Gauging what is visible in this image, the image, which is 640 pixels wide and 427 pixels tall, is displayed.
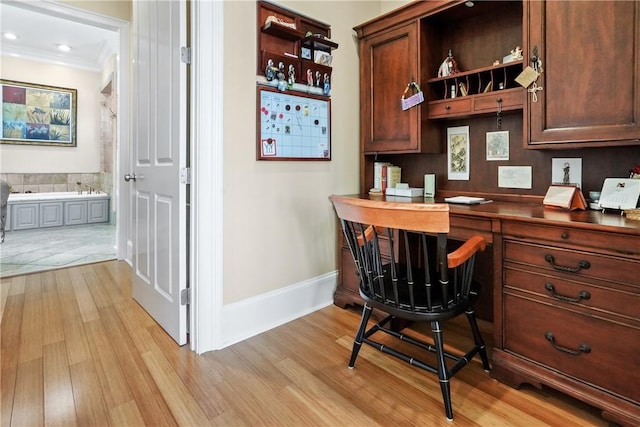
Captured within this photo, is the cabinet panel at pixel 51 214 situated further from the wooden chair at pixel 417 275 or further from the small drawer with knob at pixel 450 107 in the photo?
the small drawer with knob at pixel 450 107

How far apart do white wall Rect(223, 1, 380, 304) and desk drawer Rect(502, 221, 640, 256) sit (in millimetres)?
1202

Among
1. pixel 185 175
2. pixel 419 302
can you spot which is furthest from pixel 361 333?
pixel 185 175

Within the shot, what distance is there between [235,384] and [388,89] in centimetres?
199

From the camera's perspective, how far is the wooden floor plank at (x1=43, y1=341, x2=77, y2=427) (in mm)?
1317

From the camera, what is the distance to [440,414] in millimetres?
1354

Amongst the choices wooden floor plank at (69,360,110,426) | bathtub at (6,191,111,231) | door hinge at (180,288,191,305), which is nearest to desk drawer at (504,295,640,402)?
door hinge at (180,288,191,305)

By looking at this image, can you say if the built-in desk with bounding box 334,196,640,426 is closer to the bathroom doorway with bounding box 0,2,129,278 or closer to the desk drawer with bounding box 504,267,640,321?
the desk drawer with bounding box 504,267,640,321

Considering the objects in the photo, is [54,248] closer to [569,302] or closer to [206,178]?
[206,178]

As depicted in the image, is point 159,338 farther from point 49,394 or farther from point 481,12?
point 481,12

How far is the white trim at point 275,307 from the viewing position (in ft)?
6.30

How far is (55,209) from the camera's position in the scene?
17.6 ft

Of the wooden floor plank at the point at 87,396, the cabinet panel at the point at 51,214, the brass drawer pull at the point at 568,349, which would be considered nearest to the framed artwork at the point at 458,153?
the brass drawer pull at the point at 568,349

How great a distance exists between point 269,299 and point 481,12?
217cm

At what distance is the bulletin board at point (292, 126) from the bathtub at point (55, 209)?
16.4ft
